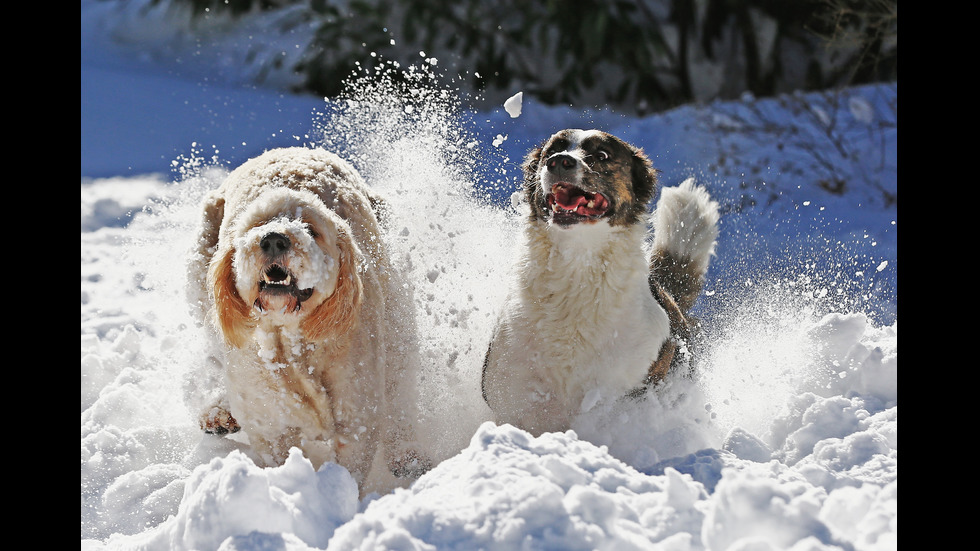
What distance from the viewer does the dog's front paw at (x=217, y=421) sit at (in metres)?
4.56

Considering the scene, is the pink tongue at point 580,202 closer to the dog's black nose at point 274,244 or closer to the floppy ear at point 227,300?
the dog's black nose at point 274,244

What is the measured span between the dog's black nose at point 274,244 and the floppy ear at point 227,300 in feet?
0.96

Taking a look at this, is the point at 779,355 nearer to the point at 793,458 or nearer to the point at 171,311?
the point at 793,458

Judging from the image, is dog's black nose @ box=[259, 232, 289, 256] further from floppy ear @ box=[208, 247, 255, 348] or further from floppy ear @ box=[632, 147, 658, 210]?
floppy ear @ box=[632, 147, 658, 210]

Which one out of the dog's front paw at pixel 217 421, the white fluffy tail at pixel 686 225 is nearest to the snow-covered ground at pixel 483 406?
the dog's front paw at pixel 217 421

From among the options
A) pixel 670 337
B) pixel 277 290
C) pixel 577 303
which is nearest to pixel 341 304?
pixel 277 290

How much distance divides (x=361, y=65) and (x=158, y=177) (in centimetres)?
393

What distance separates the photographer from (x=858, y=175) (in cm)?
1002

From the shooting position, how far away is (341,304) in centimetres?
372

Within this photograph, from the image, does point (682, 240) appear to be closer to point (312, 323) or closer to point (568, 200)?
point (568, 200)

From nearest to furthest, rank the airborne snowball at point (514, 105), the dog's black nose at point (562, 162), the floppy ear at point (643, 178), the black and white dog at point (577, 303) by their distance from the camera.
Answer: the dog's black nose at point (562, 162)
the black and white dog at point (577, 303)
the floppy ear at point (643, 178)
the airborne snowball at point (514, 105)

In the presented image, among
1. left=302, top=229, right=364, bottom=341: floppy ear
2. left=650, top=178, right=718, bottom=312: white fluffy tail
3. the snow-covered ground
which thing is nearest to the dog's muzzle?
left=302, top=229, right=364, bottom=341: floppy ear

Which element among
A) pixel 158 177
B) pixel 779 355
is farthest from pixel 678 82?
pixel 779 355

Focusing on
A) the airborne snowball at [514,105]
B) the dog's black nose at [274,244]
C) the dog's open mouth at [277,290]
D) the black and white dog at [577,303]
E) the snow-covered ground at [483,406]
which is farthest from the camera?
the airborne snowball at [514,105]
